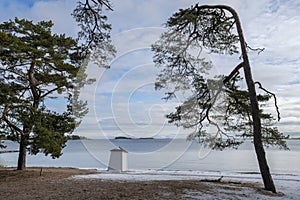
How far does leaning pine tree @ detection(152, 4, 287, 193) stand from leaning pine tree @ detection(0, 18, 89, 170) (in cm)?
231

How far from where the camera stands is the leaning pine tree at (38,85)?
22.1 ft

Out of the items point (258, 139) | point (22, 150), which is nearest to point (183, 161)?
point (22, 150)

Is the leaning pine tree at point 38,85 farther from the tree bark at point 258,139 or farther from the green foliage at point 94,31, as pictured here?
the tree bark at point 258,139

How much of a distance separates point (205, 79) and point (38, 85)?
4.56 m

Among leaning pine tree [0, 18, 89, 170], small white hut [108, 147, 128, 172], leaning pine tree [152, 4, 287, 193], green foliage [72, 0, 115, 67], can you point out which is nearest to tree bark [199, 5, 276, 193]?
leaning pine tree [152, 4, 287, 193]

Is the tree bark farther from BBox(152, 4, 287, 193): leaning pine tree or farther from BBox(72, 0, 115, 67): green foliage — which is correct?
BBox(72, 0, 115, 67): green foliage

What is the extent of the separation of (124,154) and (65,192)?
507 cm

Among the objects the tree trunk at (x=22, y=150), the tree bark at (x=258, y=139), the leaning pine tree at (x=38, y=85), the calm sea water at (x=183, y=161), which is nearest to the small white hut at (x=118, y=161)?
the calm sea water at (x=183, y=161)

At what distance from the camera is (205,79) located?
282 inches

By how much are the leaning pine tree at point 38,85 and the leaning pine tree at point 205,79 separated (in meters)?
2.31

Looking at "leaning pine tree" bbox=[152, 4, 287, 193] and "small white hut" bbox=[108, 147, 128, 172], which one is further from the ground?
"leaning pine tree" bbox=[152, 4, 287, 193]

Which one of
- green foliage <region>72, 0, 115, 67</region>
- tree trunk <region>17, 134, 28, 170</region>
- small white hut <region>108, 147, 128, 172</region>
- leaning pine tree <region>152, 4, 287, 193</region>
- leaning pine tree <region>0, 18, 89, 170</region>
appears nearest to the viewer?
Answer: green foliage <region>72, 0, 115, 67</region>

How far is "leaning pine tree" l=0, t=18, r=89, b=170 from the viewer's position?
22.1 feet

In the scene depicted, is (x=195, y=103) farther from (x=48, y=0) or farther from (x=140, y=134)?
(x=48, y=0)
